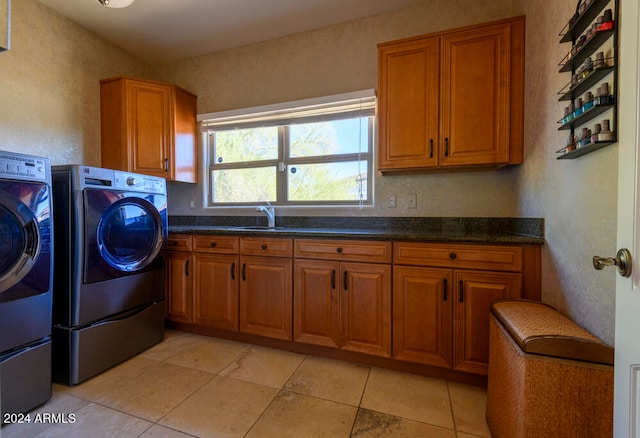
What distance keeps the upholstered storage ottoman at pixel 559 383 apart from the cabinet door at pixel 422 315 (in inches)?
23.6

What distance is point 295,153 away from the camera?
2670mm

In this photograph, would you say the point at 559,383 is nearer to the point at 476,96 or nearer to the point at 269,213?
the point at 476,96

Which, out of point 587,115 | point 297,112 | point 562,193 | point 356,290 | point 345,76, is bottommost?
point 356,290

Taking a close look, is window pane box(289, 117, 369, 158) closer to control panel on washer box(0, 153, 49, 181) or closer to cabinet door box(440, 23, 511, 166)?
cabinet door box(440, 23, 511, 166)

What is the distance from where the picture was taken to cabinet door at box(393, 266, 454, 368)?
1.70m

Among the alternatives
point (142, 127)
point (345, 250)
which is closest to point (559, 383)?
point (345, 250)

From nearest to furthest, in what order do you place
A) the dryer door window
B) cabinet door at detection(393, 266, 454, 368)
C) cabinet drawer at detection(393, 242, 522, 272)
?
cabinet drawer at detection(393, 242, 522, 272), cabinet door at detection(393, 266, 454, 368), the dryer door window

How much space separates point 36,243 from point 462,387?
8.42 feet

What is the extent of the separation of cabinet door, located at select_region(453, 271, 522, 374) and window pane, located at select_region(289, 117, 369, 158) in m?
1.35

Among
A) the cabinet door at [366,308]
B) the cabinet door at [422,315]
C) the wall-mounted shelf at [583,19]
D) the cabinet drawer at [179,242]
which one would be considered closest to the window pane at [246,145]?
the cabinet drawer at [179,242]

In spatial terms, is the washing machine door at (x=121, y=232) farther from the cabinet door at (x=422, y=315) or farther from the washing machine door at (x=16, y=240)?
the cabinet door at (x=422, y=315)

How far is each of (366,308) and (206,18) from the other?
2.74m

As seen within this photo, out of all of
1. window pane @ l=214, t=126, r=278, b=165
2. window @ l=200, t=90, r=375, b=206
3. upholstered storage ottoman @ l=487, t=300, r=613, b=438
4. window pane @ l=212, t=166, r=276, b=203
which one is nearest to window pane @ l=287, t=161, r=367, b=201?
window @ l=200, t=90, r=375, b=206

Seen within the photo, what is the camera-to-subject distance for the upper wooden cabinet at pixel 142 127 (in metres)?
2.60
